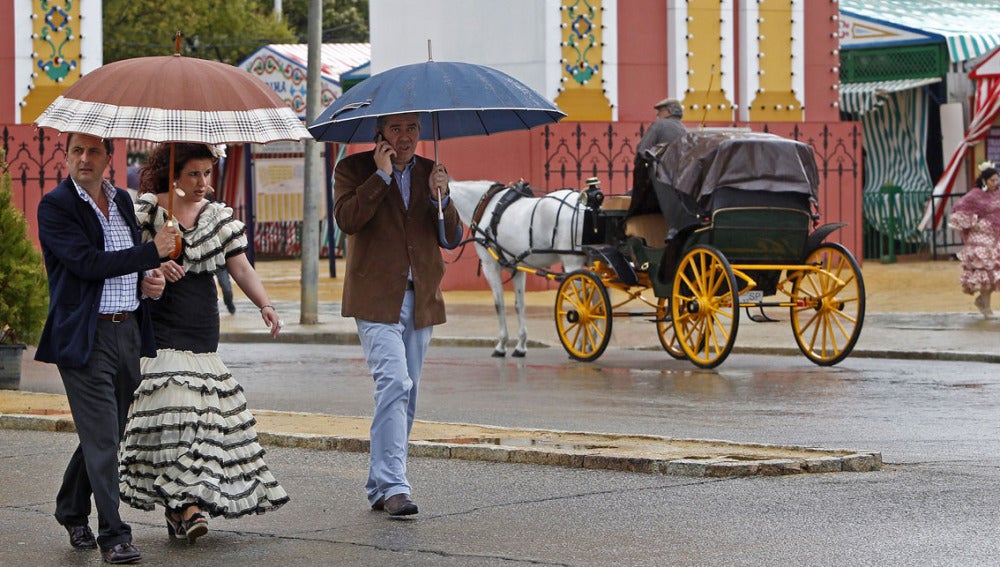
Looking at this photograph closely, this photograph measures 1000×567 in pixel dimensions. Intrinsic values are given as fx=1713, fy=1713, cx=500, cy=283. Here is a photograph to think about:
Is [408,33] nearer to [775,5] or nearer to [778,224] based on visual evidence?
[775,5]

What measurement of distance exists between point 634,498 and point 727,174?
7.42m

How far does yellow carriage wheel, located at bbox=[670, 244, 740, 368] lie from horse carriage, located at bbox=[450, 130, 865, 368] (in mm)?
13

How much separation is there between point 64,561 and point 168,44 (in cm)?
4150

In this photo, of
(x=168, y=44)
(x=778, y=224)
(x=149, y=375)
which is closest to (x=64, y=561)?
(x=149, y=375)

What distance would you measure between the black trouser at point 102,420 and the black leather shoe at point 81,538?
30 millimetres

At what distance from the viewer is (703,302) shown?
610 inches

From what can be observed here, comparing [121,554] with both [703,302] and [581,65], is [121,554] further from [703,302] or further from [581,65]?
[581,65]

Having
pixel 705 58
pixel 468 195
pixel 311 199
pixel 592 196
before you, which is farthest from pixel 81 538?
pixel 705 58

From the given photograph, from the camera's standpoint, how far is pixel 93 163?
23.5 ft

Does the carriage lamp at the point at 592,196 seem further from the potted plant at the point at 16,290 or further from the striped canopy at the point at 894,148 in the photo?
the striped canopy at the point at 894,148

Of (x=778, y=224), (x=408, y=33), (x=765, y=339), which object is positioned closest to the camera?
(x=778, y=224)

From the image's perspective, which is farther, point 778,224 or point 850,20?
point 850,20

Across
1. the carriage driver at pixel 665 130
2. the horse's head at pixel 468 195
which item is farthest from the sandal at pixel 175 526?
the horse's head at pixel 468 195

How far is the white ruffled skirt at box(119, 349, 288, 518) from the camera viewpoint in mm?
7238
